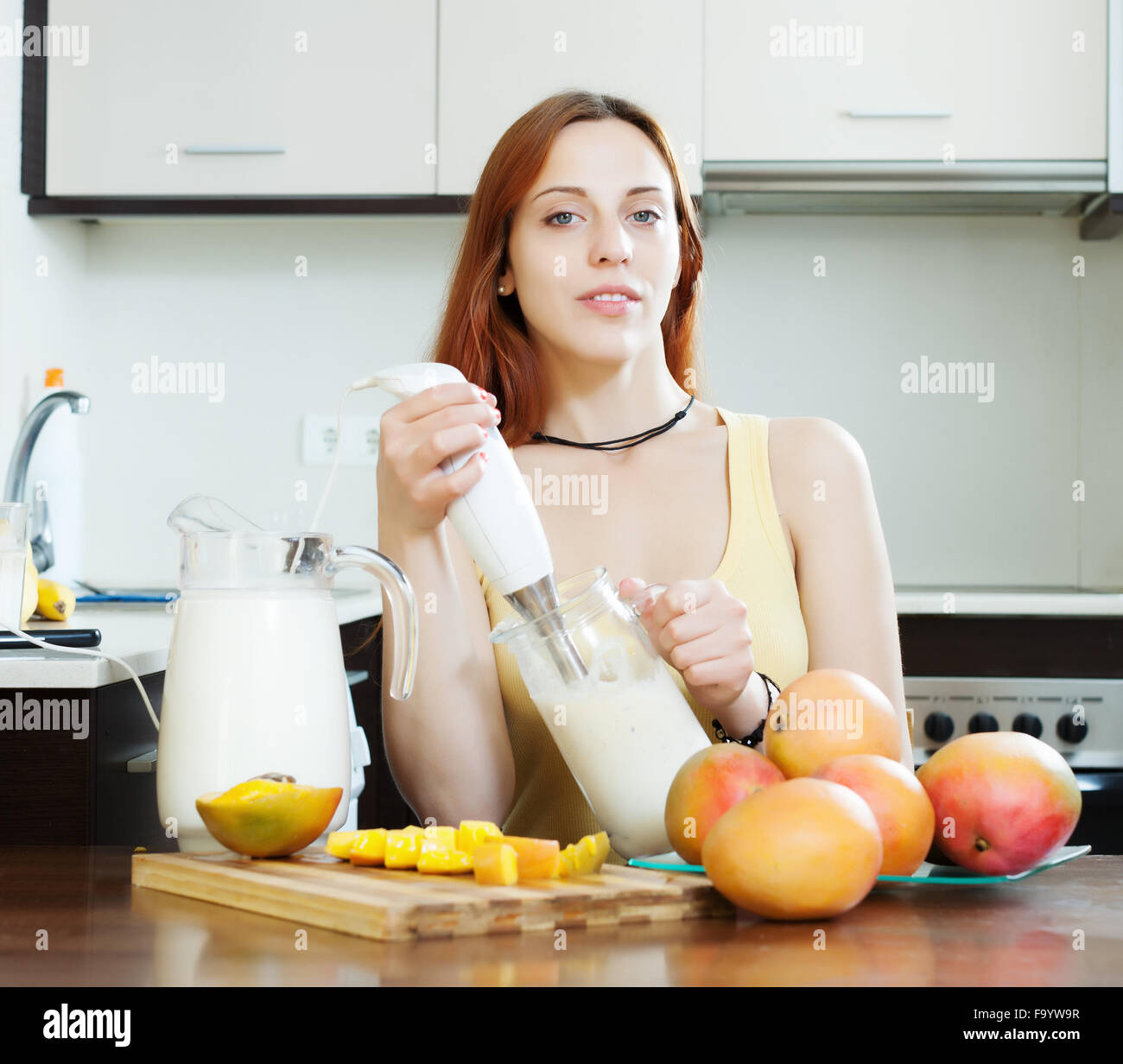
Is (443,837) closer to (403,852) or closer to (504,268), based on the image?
(403,852)

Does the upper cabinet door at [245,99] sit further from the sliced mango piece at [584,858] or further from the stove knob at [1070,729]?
the sliced mango piece at [584,858]

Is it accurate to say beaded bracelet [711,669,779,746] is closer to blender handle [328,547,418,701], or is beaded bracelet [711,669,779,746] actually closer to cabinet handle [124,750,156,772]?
blender handle [328,547,418,701]

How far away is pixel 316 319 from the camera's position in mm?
2607

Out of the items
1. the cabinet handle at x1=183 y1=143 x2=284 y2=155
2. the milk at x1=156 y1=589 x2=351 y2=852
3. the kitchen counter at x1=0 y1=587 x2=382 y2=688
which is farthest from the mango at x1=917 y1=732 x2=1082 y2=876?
the cabinet handle at x1=183 y1=143 x2=284 y2=155

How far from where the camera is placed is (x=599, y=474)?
4.72 feet

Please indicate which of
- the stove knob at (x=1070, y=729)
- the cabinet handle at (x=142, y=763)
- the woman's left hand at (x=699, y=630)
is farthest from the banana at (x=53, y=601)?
the stove knob at (x=1070, y=729)

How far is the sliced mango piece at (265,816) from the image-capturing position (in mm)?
690

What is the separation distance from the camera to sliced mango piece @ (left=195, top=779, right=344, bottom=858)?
69 centimetres

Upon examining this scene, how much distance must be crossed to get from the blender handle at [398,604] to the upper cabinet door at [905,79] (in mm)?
1612

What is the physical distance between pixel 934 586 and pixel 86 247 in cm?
177

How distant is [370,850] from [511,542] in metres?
0.21

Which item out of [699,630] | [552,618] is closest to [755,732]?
[699,630]
